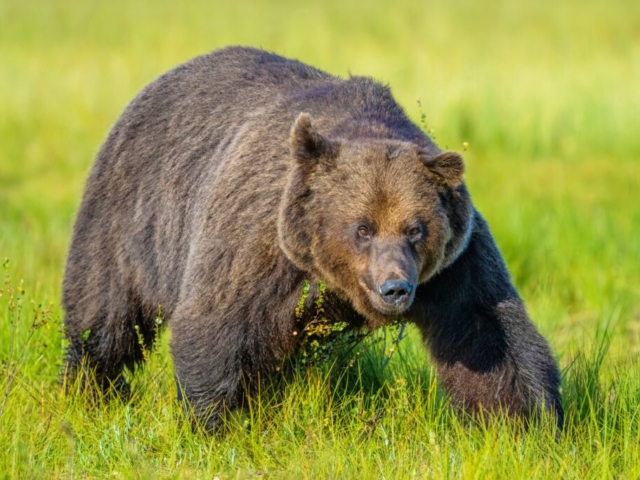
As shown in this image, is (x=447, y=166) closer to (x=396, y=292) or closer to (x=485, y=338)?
(x=396, y=292)

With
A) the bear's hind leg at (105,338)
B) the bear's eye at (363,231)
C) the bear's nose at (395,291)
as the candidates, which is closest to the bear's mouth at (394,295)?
the bear's nose at (395,291)

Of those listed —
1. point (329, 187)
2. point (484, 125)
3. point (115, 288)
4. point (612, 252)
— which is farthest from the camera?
point (484, 125)

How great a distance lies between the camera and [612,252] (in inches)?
400

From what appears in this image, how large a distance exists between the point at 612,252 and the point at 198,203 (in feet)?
17.2

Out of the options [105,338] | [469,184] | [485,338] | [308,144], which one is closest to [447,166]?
[308,144]

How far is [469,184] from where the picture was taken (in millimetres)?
13398

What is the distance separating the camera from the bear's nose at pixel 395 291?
4.74m

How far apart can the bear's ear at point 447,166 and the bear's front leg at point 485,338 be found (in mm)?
457

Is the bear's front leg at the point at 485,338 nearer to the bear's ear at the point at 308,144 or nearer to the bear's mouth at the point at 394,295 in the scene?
the bear's mouth at the point at 394,295

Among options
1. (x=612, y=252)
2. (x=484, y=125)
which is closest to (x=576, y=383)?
(x=612, y=252)

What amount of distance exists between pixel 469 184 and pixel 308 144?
8.49 meters

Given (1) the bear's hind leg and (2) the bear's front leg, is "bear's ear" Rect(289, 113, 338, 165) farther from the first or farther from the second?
(1) the bear's hind leg

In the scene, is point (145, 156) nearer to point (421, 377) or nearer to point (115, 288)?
point (115, 288)

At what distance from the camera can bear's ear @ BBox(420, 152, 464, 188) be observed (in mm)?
5039
